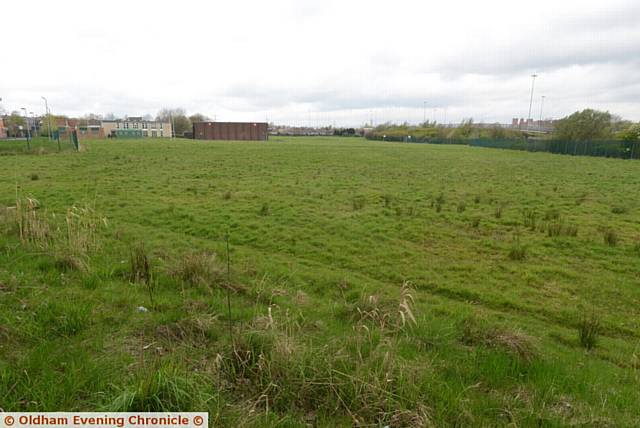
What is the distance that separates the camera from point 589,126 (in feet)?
151

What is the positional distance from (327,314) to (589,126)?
5539cm

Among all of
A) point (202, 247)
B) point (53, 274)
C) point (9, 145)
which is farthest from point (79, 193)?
point (9, 145)

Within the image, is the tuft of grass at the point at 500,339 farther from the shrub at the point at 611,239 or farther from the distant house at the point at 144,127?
the distant house at the point at 144,127

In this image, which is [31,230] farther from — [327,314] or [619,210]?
[619,210]

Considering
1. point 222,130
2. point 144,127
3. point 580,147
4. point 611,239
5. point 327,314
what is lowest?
point 327,314

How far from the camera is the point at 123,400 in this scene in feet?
7.57

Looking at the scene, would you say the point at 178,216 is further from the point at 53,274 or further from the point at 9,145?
the point at 9,145

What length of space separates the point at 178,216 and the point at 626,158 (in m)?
43.5

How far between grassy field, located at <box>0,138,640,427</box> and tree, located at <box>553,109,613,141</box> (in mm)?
44113

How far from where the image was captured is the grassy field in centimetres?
272

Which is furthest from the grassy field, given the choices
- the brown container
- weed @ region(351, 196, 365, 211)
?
the brown container

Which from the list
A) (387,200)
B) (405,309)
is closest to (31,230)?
(405,309)

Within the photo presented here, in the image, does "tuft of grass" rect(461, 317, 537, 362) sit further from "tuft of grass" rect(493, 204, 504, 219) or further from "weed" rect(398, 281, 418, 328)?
"tuft of grass" rect(493, 204, 504, 219)

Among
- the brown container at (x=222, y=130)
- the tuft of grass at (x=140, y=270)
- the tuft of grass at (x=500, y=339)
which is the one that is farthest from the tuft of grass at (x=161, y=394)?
the brown container at (x=222, y=130)
